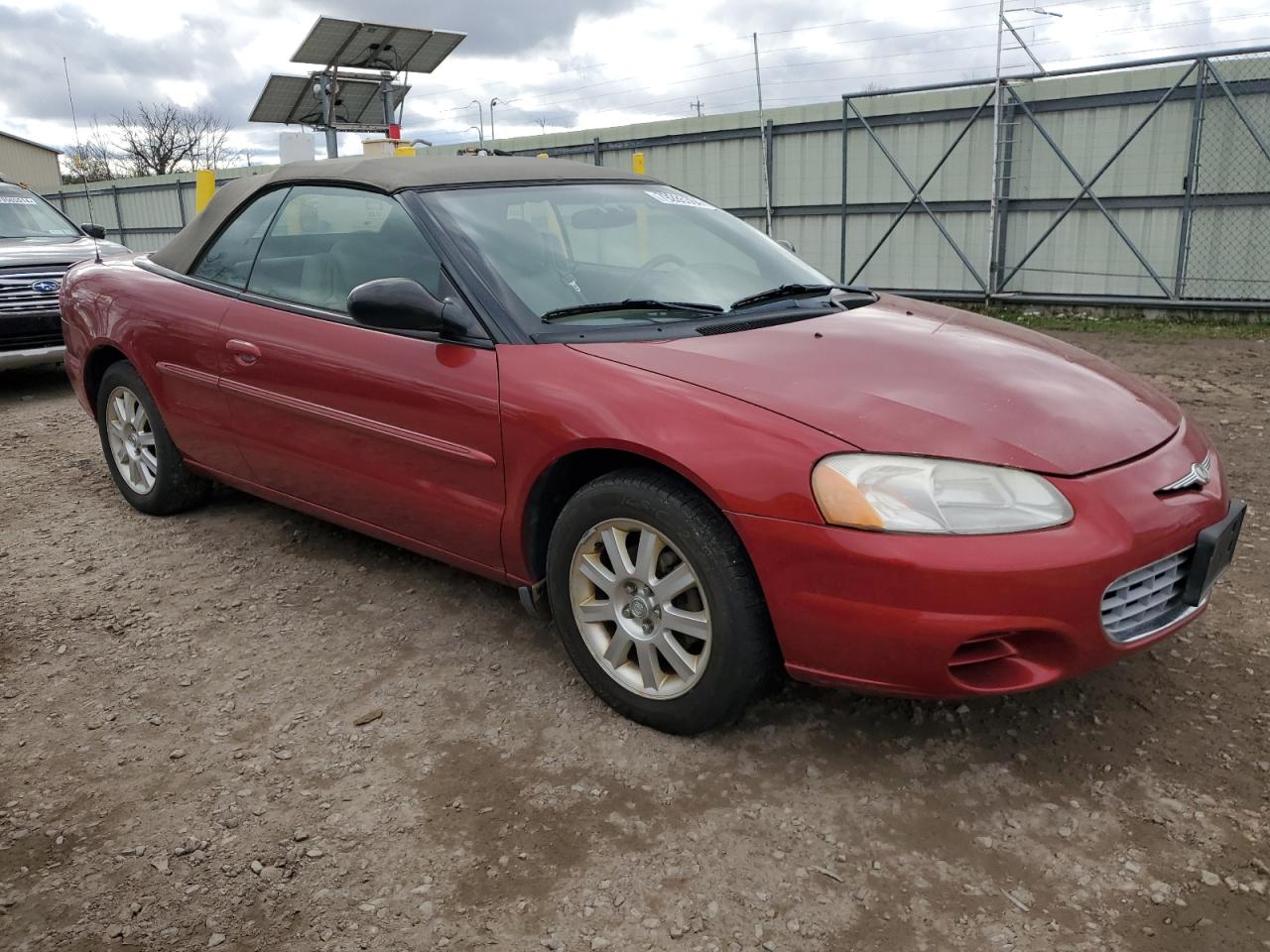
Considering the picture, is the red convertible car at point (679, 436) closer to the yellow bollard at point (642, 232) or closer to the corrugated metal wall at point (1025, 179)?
the yellow bollard at point (642, 232)

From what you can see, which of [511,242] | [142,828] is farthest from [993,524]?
[142,828]

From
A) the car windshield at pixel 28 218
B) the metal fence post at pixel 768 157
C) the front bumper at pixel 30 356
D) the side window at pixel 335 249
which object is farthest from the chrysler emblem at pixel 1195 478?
the metal fence post at pixel 768 157

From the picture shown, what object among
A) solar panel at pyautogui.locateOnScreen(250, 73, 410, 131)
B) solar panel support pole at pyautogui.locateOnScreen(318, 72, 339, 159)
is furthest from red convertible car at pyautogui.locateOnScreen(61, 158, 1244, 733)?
solar panel at pyautogui.locateOnScreen(250, 73, 410, 131)

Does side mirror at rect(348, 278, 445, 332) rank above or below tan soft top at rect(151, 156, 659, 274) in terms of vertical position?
below

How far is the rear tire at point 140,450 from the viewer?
4.36 metres

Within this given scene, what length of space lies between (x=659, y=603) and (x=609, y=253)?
1.30 m

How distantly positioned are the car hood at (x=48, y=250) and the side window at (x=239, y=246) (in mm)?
3857

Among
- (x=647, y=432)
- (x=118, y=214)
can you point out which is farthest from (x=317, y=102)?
(x=647, y=432)

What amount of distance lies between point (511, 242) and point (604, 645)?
1.31 metres

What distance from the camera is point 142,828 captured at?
240cm

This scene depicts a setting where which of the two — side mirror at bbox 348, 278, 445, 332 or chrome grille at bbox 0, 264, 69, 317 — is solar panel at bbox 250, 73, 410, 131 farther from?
side mirror at bbox 348, 278, 445, 332

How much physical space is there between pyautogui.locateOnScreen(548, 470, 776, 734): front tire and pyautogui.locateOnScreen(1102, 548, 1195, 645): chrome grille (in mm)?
807

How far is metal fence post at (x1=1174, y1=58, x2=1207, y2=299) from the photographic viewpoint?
9.76 m

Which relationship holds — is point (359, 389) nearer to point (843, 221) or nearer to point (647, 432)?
point (647, 432)
